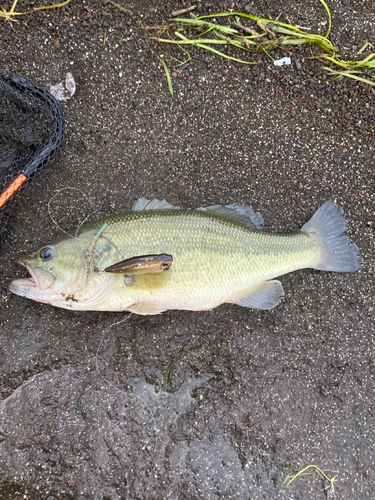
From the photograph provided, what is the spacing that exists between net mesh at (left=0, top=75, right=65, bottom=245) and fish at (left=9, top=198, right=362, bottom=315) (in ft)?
1.60

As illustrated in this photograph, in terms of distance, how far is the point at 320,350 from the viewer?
2742mm

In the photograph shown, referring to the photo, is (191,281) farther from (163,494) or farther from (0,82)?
(0,82)

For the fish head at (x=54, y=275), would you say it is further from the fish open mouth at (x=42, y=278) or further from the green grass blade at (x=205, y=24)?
the green grass blade at (x=205, y=24)

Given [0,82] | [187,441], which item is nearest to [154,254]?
[187,441]

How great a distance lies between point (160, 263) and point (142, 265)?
0.12 m

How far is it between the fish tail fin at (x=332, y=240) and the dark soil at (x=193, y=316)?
138 millimetres

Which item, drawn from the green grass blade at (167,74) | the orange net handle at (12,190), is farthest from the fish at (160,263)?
the green grass blade at (167,74)

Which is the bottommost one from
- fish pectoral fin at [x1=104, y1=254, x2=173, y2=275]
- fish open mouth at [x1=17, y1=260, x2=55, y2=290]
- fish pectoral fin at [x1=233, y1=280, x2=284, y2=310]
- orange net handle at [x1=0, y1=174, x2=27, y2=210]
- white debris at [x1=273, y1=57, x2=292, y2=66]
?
fish pectoral fin at [x1=233, y1=280, x2=284, y2=310]

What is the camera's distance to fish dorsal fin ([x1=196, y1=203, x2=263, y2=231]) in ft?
8.39

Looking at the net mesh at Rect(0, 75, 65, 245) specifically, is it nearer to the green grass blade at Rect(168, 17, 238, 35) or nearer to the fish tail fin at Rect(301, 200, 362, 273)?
the green grass blade at Rect(168, 17, 238, 35)

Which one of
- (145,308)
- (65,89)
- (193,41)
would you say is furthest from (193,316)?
(193,41)

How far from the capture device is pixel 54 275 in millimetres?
2268

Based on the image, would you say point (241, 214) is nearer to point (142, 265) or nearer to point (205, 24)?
point (142, 265)

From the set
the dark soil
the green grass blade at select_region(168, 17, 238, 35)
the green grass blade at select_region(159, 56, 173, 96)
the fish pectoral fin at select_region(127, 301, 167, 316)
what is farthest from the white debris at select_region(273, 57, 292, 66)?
the fish pectoral fin at select_region(127, 301, 167, 316)
